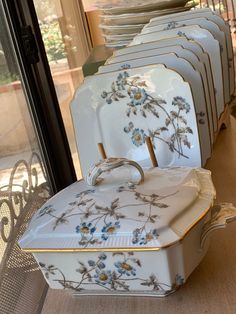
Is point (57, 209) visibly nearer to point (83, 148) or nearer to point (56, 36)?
point (83, 148)

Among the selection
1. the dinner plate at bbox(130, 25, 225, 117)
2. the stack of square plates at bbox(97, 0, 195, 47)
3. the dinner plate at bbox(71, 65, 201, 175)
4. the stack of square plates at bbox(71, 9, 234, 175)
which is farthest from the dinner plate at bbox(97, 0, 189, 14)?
the dinner plate at bbox(71, 65, 201, 175)

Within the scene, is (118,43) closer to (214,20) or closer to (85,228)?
(214,20)

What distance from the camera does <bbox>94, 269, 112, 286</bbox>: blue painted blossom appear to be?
0.63 m

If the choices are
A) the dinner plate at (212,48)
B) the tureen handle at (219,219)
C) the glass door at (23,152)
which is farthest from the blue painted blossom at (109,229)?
the dinner plate at (212,48)

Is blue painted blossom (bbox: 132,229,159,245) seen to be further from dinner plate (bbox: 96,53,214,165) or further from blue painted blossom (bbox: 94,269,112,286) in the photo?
dinner plate (bbox: 96,53,214,165)

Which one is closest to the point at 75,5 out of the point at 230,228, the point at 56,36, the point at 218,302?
the point at 56,36

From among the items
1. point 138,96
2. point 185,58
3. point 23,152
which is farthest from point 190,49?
point 23,152

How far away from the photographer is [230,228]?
0.77 metres

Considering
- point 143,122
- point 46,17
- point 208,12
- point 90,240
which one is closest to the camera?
point 90,240

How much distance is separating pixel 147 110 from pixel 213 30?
15.4 inches

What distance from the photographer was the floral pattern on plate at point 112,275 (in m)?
0.61

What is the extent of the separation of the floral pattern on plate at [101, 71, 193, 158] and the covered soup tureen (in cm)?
18

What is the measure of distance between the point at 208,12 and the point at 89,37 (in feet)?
3.88

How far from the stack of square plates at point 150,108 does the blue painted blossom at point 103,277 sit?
0.97 feet
